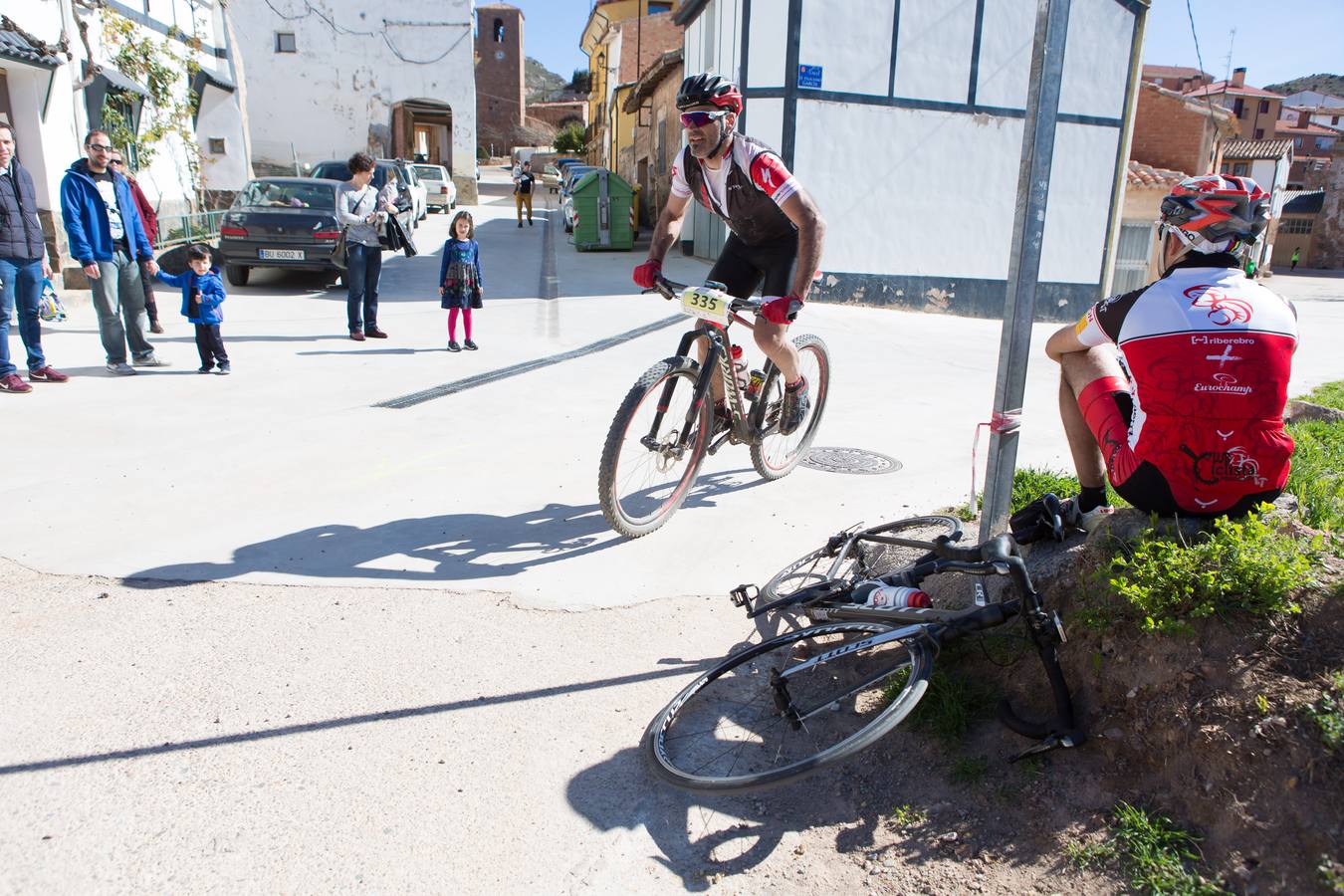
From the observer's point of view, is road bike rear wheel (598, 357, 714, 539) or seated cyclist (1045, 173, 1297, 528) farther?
road bike rear wheel (598, 357, 714, 539)

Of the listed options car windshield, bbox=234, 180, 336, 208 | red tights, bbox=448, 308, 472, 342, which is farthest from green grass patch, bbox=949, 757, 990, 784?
car windshield, bbox=234, 180, 336, 208

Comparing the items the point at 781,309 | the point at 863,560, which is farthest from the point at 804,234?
the point at 863,560

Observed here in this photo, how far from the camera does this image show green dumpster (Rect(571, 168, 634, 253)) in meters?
20.0

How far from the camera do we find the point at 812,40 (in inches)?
588

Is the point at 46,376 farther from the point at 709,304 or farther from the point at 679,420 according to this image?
the point at 709,304

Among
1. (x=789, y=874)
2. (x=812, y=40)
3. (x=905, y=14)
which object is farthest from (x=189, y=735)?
(x=905, y=14)

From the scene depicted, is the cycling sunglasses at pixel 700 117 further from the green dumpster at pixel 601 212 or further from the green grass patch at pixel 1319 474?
the green dumpster at pixel 601 212

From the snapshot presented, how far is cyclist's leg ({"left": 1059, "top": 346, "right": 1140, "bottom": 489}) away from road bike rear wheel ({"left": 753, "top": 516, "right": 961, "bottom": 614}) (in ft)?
1.75

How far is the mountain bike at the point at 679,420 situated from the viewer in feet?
13.6

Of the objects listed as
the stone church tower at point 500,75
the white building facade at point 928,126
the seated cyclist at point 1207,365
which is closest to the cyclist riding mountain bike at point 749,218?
the seated cyclist at point 1207,365

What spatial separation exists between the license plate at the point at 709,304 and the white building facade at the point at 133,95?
898 cm

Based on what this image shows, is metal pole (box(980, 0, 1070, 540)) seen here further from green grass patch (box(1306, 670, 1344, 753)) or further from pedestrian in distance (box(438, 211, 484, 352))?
pedestrian in distance (box(438, 211, 484, 352))

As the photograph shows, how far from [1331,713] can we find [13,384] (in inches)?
312

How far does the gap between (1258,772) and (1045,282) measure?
16566 millimetres
